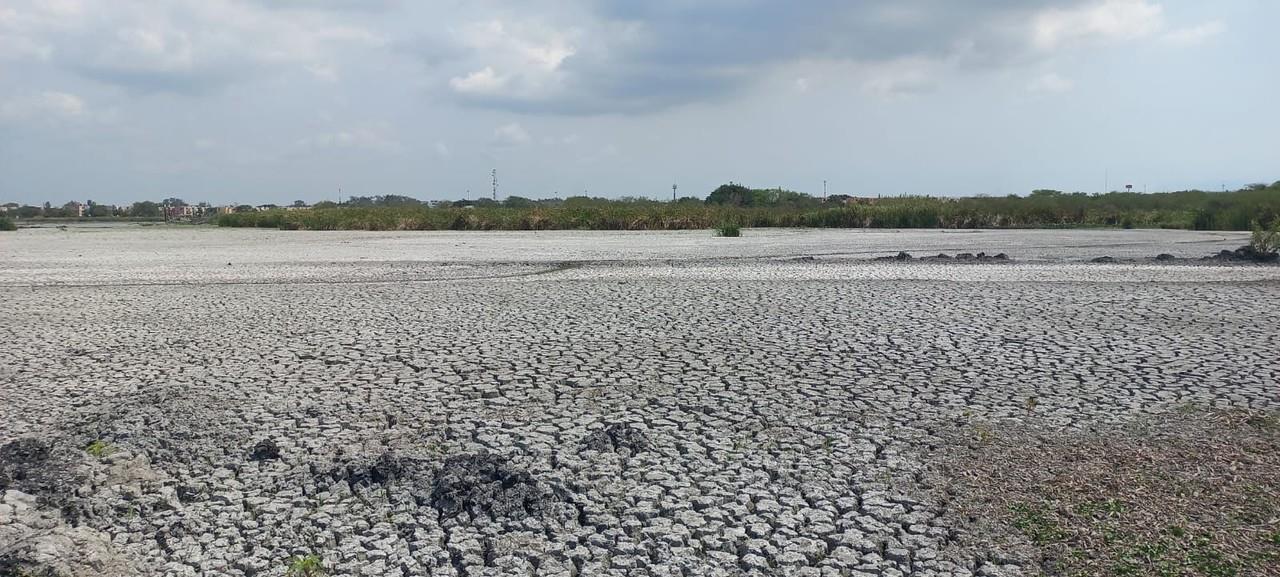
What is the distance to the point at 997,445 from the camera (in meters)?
4.22

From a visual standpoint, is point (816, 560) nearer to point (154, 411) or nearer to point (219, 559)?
point (219, 559)

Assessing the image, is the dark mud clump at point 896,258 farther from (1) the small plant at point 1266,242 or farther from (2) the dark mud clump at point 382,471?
(2) the dark mud clump at point 382,471

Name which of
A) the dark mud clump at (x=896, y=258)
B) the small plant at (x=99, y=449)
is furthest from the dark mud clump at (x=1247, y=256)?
the small plant at (x=99, y=449)

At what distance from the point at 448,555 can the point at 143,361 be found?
4.39 metres

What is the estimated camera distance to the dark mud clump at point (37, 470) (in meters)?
3.68

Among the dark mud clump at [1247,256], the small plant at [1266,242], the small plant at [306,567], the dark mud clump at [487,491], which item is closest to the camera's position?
the small plant at [306,567]

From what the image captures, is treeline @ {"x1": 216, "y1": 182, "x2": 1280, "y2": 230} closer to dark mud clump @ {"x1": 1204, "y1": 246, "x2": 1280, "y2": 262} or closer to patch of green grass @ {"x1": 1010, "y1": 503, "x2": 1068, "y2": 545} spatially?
dark mud clump @ {"x1": 1204, "y1": 246, "x2": 1280, "y2": 262}

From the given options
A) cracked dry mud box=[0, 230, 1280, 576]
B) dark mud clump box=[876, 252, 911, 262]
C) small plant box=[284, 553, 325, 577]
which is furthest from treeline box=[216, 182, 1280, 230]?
small plant box=[284, 553, 325, 577]

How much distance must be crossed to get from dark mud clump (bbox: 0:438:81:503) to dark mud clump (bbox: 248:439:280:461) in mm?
698

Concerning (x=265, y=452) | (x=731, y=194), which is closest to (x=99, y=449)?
(x=265, y=452)

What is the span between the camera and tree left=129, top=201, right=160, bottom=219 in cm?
6775

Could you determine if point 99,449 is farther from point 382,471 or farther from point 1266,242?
point 1266,242

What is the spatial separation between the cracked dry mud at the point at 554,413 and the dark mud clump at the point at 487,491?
0.05ft

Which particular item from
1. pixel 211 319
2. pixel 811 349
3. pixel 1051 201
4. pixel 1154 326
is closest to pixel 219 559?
pixel 811 349
